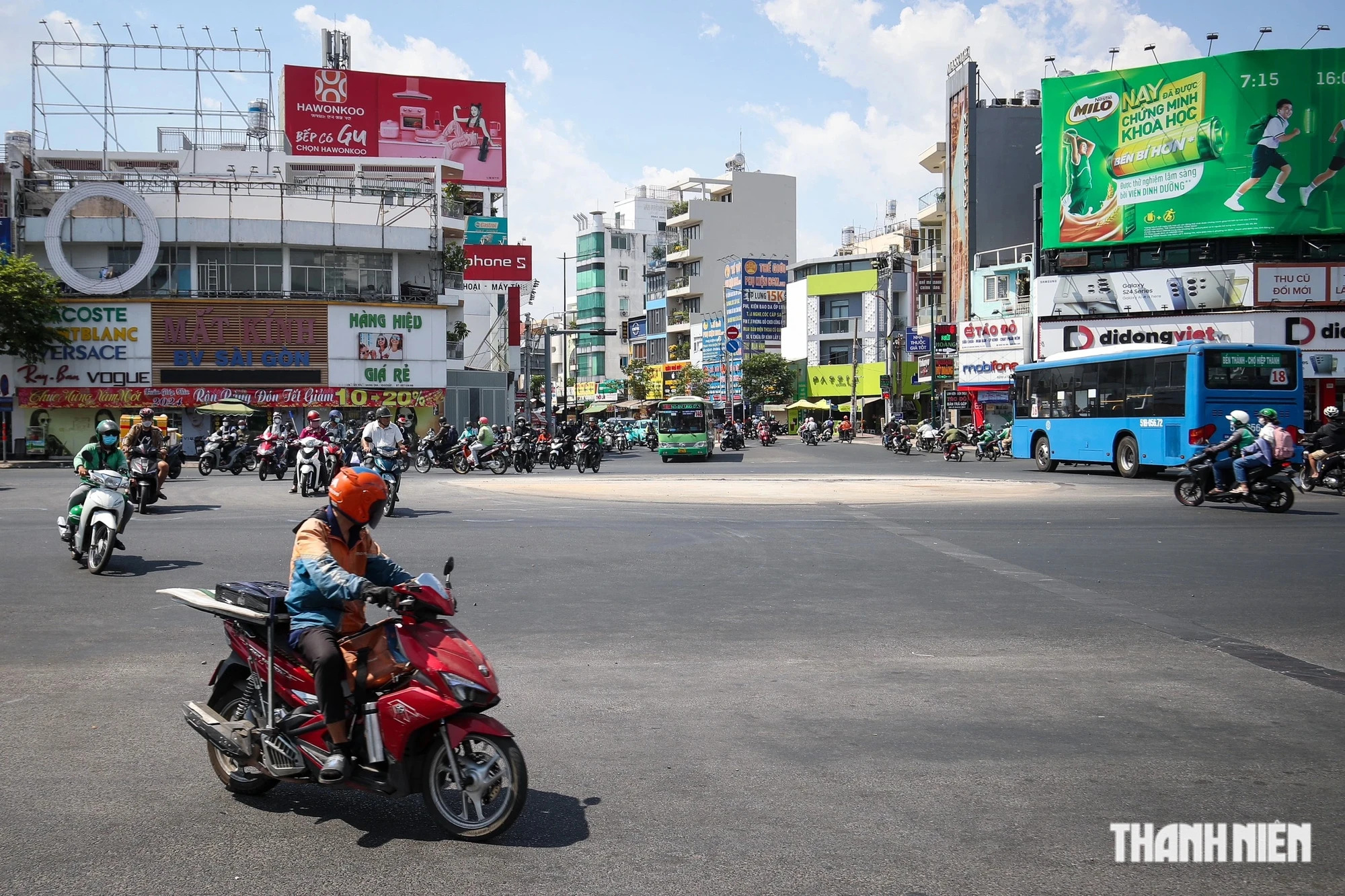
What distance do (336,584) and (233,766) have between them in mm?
1102

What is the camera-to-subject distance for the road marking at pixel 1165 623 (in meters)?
7.28

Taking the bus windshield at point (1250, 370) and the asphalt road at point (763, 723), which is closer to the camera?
the asphalt road at point (763, 723)

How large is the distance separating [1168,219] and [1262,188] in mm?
3417

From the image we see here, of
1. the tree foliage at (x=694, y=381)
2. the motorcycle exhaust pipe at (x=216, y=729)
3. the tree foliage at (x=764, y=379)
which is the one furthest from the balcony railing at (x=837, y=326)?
the motorcycle exhaust pipe at (x=216, y=729)

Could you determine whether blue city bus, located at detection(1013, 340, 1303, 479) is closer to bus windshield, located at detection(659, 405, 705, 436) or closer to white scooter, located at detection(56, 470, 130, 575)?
bus windshield, located at detection(659, 405, 705, 436)

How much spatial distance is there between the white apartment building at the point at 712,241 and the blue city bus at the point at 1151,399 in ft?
219

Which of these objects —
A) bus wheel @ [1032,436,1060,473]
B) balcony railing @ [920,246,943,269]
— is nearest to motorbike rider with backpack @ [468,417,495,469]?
bus wheel @ [1032,436,1060,473]

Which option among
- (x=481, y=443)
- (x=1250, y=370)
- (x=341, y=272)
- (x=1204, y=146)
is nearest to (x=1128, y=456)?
(x=1250, y=370)

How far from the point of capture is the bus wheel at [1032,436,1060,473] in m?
31.6

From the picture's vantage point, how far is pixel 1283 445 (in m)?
19.8

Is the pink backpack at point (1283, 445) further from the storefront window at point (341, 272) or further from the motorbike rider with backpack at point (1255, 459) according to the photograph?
the storefront window at point (341, 272)

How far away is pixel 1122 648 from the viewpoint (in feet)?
26.2

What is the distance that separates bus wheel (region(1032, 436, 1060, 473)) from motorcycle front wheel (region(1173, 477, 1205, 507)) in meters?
12.2

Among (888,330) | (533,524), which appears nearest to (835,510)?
(533,524)
